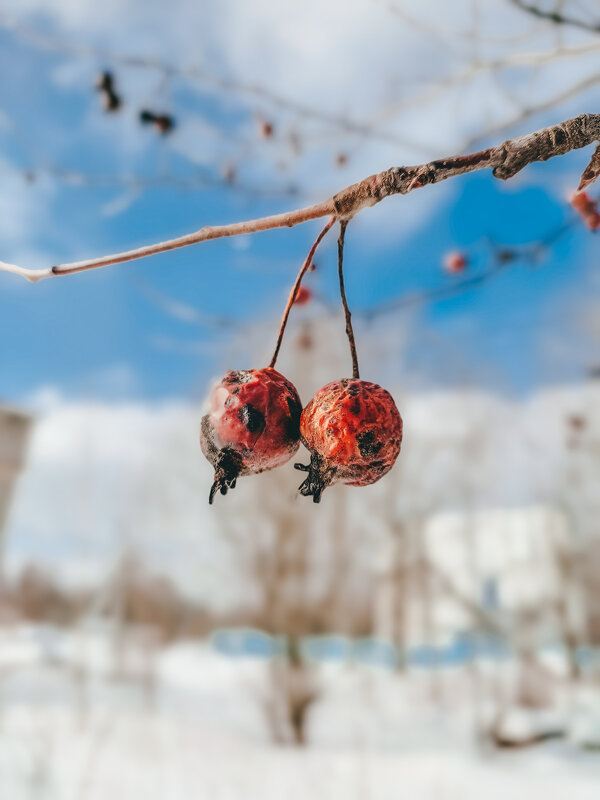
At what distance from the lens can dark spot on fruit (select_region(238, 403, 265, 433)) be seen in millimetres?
654

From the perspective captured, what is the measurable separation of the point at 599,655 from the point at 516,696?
4.26 ft

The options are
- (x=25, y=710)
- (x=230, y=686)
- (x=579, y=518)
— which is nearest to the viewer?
(x=579, y=518)

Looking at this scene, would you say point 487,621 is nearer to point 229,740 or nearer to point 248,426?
point 229,740

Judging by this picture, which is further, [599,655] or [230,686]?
[230,686]

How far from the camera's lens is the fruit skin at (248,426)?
66 centimetres

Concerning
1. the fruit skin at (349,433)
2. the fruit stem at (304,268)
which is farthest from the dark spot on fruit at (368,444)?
the fruit stem at (304,268)

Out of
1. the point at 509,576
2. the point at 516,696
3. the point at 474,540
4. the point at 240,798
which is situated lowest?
the point at 240,798

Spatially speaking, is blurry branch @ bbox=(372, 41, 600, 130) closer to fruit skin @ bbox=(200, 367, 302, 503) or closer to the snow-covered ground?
fruit skin @ bbox=(200, 367, 302, 503)

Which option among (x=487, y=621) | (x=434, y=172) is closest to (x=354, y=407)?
(x=434, y=172)

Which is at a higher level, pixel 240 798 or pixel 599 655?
pixel 599 655

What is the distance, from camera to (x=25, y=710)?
8875 mm

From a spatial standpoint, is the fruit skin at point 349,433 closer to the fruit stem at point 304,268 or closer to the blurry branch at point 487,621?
the fruit stem at point 304,268

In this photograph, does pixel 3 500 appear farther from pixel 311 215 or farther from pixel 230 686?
pixel 311 215

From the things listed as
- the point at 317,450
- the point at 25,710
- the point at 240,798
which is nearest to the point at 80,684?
the point at 25,710
